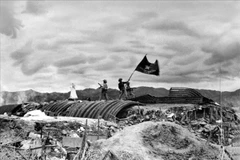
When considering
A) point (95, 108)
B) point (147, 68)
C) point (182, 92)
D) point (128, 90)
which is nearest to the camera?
point (95, 108)

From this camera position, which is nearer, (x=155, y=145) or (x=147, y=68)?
(x=155, y=145)

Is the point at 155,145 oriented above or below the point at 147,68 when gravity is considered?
below

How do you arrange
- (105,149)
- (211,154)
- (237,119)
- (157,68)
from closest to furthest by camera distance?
1. (105,149)
2. (211,154)
3. (237,119)
4. (157,68)

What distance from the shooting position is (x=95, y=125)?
1552cm

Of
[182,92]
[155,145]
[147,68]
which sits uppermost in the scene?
[147,68]

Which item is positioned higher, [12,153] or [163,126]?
[163,126]

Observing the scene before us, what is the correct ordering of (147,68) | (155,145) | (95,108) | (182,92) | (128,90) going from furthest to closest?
(128,90) < (147,68) < (182,92) < (95,108) < (155,145)

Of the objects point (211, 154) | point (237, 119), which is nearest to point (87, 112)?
point (237, 119)

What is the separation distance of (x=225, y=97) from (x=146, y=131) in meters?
30.4

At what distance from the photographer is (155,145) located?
6.39 meters

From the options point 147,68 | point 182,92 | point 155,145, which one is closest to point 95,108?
point 147,68

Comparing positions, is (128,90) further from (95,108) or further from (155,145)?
(155,145)

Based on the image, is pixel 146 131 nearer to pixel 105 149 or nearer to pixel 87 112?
pixel 105 149

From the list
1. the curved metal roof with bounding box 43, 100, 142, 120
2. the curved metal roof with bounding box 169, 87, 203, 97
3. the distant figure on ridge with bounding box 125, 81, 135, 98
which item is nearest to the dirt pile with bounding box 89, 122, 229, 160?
the curved metal roof with bounding box 43, 100, 142, 120
